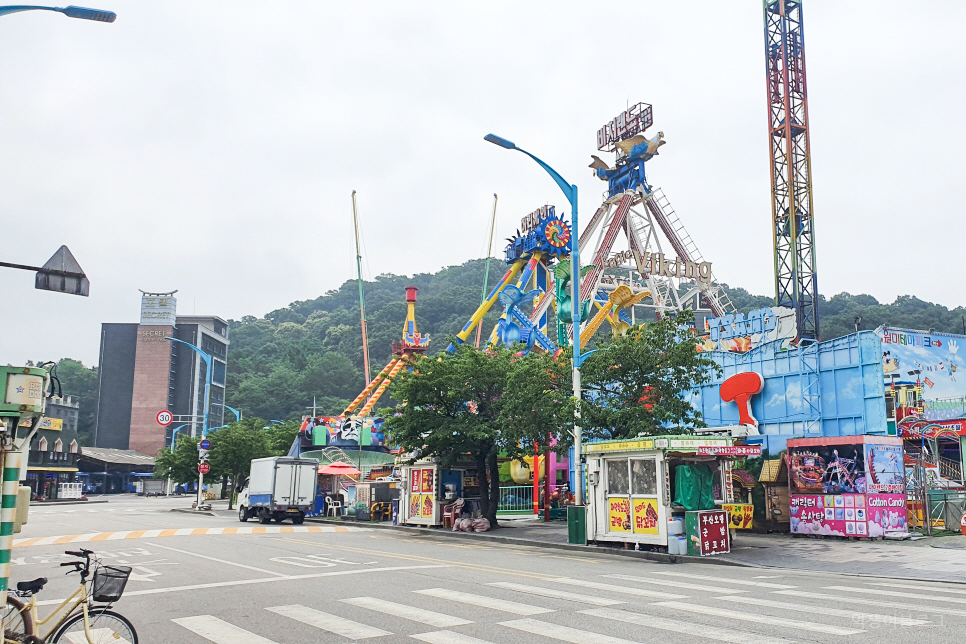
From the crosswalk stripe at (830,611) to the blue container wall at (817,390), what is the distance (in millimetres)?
12896

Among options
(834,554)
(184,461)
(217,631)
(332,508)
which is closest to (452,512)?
(332,508)

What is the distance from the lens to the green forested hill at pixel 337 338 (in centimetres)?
12125

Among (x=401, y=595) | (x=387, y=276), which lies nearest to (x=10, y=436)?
(x=401, y=595)

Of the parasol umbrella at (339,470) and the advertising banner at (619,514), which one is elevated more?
the parasol umbrella at (339,470)

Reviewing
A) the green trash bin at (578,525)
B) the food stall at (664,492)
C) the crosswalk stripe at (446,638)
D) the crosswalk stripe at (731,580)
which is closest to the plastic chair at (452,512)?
the green trash bin at (578,525)

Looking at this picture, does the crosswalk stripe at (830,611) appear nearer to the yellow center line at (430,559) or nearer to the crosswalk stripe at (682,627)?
the crosswalk stripe at (682,627)

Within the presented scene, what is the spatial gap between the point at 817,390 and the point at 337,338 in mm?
121208

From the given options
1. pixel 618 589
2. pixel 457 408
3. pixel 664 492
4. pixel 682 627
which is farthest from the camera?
pixel 457 408

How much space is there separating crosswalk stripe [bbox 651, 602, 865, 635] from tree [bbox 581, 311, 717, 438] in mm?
11099

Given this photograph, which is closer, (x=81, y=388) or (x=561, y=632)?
(x=561, y=632)

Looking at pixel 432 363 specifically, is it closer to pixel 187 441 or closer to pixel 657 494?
pixel 657 494

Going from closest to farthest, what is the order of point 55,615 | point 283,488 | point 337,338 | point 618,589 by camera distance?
point 55,615 < point 618,589 < point 283,488 < point 337,338

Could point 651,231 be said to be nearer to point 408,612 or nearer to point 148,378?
point 408,612

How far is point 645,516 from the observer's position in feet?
65.4
